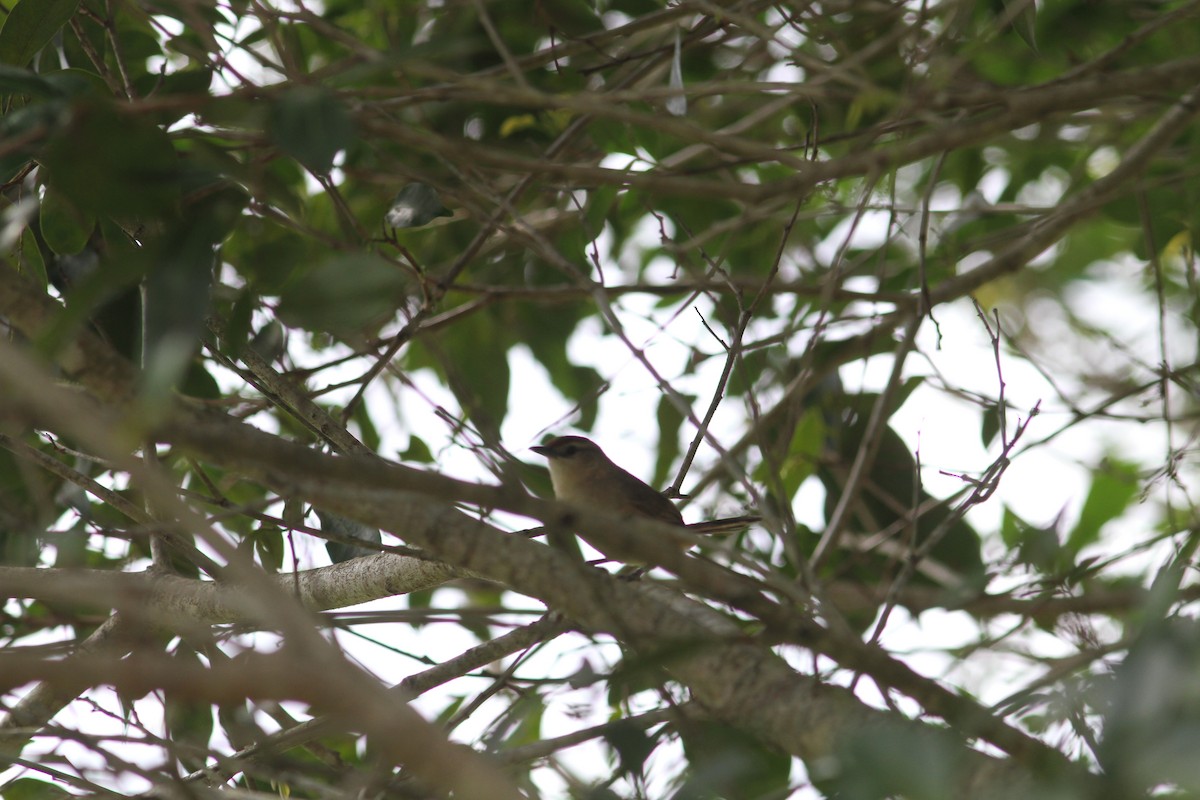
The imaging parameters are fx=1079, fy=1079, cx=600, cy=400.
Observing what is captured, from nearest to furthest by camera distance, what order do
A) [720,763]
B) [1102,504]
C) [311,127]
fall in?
1. [720,763]
2. [311,127]
3. [1102,504]

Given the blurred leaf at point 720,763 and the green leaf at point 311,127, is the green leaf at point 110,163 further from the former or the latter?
the blurred leaf at point 720,763

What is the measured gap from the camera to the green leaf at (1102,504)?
4.58 m

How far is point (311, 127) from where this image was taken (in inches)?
80.7

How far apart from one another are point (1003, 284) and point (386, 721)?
771 cm

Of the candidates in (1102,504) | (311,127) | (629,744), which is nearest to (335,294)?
(311,127)

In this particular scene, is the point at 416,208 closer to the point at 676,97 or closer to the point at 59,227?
the point at 676,97

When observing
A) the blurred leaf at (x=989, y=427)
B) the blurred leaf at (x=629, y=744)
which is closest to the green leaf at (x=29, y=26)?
the blurred leaf at (x=629, y=744)

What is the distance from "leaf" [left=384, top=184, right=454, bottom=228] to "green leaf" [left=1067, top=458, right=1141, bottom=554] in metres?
3.01

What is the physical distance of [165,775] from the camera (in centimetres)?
221

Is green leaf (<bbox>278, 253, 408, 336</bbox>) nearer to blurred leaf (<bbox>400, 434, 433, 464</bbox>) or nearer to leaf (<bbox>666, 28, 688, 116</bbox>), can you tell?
leaf (<bbox>666, 28, 688, 116</bbox>)

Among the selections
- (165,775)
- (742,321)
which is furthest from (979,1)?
(165,775)

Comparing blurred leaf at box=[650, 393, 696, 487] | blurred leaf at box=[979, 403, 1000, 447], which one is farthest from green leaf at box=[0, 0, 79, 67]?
blurred leaf at box=[979, 403, 1000, 447]

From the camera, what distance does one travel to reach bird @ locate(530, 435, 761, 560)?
14.8 ft

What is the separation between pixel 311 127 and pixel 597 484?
2.70 m
